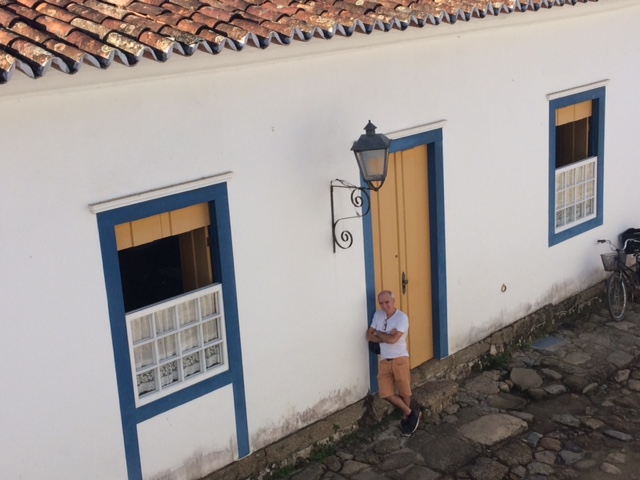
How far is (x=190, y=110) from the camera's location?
6.40 metres

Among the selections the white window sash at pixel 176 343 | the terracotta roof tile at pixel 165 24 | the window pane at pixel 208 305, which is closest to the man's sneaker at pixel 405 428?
the white window sash at pixel 176 343

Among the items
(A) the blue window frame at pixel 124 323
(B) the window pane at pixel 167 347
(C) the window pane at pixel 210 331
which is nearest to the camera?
(A) the blue window frame at pixel 124 323

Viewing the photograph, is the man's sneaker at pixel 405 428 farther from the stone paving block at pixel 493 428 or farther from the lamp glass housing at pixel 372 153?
the lamp glass housing at pixel 372 153

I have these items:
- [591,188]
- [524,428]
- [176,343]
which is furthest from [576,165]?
[176,343]

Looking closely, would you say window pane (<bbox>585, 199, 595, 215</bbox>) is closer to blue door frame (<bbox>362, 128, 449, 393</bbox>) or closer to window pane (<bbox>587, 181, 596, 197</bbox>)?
window pane (<bbox>587, 181, 596, 197</bbox>)

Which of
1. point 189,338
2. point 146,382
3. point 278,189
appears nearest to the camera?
point 146,382

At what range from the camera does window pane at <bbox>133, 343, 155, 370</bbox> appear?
21.3ft

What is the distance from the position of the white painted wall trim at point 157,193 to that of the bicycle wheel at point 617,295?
541cm

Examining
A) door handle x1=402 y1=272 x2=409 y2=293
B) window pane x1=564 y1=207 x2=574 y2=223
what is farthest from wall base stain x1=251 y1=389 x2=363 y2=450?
window pane x1=564 y1=207 x2=574 y2=223

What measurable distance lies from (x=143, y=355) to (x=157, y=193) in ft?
3.79

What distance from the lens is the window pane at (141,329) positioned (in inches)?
253

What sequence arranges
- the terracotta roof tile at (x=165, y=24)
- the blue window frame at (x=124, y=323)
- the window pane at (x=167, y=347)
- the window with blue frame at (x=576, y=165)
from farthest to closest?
the window with blue frame at (x=576, y=165) → the window pane at (x=167, y=347) → the blue window frame at (x=124, y=323) → the terracotta roof tile at (x=165, y=24)

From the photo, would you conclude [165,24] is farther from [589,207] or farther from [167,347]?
[589,207]

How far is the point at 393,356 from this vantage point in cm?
781
